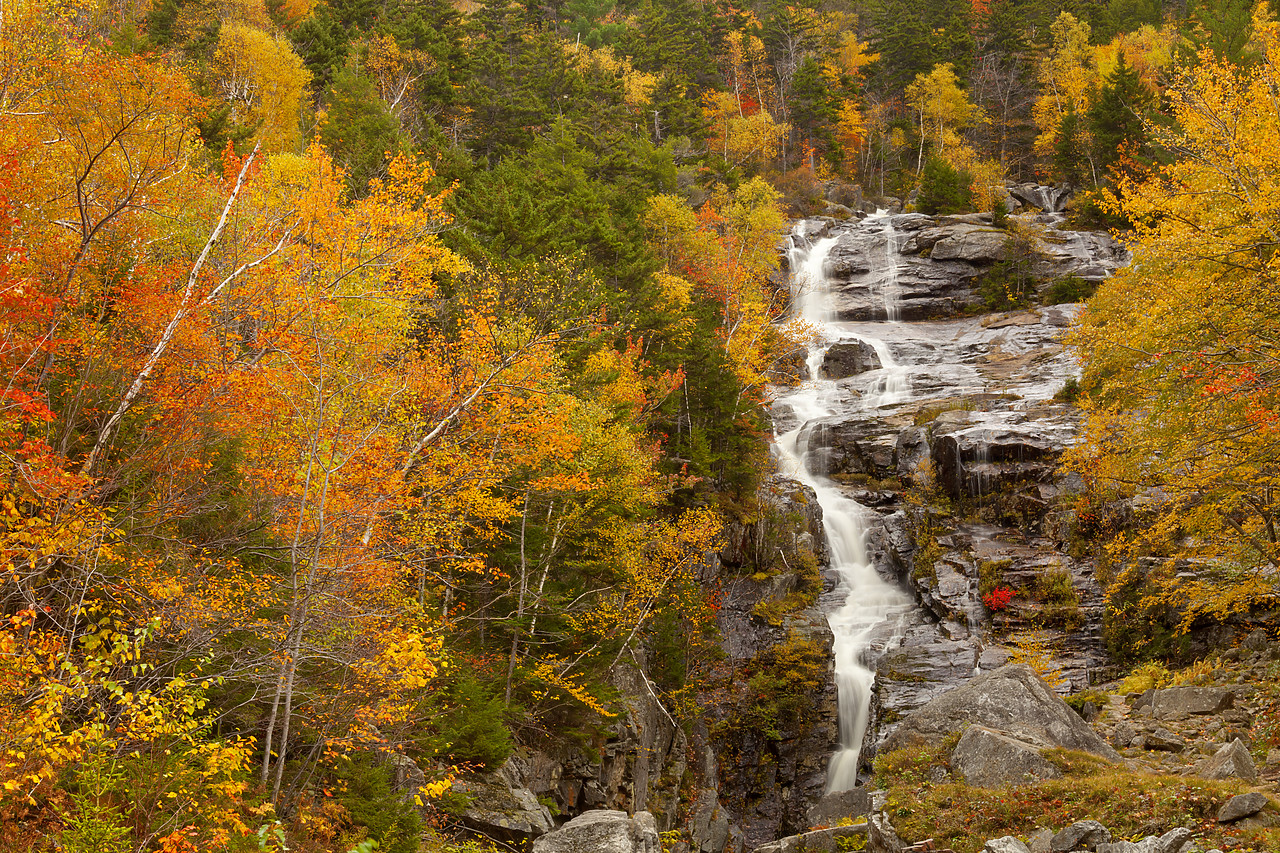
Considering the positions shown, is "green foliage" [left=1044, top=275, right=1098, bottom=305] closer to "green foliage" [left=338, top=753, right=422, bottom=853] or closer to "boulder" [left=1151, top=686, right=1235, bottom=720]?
"boulder" [left=1151, top=686, right=1235, bottom=720]

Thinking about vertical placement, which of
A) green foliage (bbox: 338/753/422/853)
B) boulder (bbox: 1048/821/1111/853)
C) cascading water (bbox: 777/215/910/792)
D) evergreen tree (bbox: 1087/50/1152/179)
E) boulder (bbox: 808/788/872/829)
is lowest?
boulder (bbox: 808/788/872/829)

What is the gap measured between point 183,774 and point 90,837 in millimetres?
1103

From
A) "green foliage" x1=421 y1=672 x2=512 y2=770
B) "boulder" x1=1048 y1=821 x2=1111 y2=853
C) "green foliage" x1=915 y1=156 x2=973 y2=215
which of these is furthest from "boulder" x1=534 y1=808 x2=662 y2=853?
"green foliage" x1=915 y1=156 x2=973 y2=215

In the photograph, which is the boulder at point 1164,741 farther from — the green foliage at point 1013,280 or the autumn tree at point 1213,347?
the green foliage at point 1013,280

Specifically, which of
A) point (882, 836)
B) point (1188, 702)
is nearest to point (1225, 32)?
point (1188, 702)

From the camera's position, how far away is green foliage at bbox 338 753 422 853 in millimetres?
10828

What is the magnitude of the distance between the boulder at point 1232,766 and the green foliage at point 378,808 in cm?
1103

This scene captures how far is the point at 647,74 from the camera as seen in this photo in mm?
57562

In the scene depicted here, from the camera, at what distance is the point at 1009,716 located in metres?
15.1

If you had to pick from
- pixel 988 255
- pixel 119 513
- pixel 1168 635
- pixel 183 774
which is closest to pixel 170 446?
pixel 119 513

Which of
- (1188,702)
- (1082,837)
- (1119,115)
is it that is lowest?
(1188,702)

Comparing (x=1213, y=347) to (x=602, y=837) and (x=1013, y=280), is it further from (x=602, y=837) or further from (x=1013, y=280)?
(x=1013, y=280)

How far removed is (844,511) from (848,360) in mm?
12204

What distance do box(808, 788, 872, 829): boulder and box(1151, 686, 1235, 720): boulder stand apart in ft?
27.7
